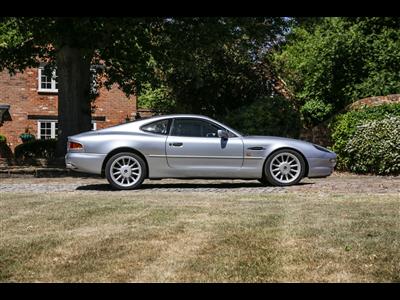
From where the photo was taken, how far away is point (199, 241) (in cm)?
527

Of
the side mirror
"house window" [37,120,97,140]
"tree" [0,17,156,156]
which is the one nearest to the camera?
the side mirror

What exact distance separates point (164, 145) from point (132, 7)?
878 centimetres

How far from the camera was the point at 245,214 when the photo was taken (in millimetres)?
6906

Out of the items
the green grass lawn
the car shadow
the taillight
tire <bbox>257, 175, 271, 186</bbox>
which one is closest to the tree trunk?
the car shadow

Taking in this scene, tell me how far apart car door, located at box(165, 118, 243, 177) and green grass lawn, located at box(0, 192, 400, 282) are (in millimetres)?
2903

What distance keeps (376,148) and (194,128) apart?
5699 mm

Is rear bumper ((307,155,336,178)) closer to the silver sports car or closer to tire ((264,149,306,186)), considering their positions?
the silver sports car

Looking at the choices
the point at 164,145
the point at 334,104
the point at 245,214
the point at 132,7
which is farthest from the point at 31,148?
the point at 132,7

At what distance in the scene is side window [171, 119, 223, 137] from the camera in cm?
1137

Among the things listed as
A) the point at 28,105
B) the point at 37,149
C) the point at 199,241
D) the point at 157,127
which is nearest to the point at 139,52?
the point at 37,149

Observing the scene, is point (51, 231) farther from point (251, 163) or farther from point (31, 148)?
point (31, 148)

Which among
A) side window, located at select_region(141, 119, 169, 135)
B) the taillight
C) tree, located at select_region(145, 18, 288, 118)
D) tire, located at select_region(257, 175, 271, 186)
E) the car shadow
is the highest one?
tree, located at select_region(145, 18, 288, 118)

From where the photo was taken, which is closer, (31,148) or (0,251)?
(0,251)
